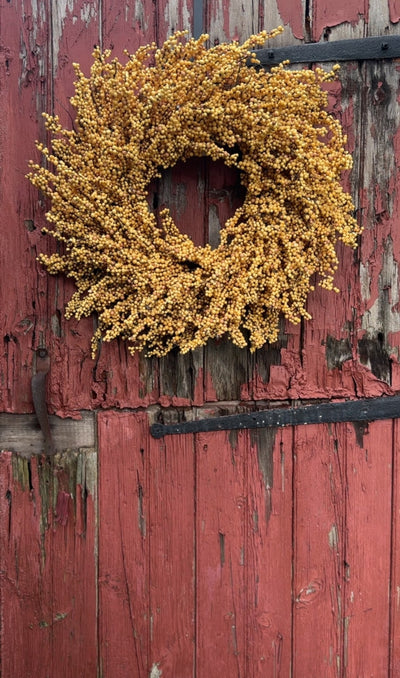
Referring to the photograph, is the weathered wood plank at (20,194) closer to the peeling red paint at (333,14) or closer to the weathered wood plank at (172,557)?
the weathered wood plank at (172,557)

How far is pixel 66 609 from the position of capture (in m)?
1.51

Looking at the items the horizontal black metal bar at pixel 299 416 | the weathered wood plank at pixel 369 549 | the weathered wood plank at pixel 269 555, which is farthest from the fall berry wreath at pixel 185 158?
the weathered wood plank at pixel 369 549

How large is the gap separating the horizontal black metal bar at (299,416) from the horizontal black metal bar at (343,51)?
95 cm

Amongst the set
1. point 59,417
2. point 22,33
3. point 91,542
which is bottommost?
point 91,542

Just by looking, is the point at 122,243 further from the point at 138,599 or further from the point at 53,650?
the point at 53,650

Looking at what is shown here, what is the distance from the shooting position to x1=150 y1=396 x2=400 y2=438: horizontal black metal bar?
1462mm

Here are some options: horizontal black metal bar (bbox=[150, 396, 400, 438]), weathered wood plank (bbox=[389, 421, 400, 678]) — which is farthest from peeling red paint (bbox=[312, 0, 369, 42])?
weathered wood plank (bbox=[389, 421, 400, 678])

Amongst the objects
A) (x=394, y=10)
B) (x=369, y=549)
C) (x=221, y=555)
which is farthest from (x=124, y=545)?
(x=394, y=10)

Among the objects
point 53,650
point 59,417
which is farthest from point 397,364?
point 53,650

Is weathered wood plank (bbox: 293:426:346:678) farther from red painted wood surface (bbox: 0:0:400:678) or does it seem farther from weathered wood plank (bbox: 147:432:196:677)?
weathered wood plank (bbox: 147:432:196:677)

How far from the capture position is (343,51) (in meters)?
1.39

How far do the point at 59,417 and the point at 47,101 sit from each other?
0.88m

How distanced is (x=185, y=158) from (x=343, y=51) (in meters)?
0.52

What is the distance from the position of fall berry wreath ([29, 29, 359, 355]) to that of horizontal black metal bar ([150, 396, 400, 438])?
0.23 meters
